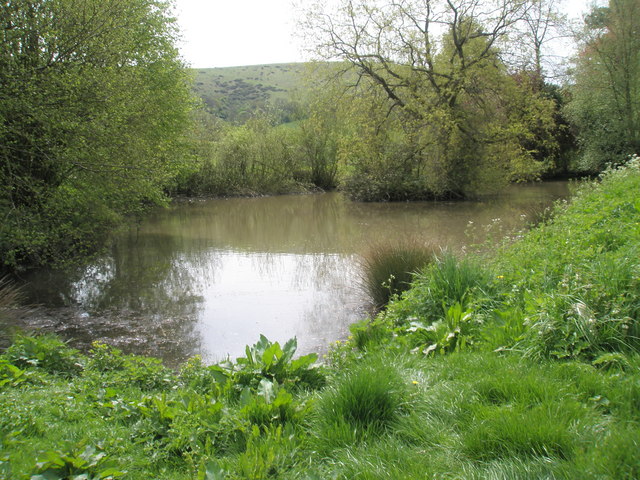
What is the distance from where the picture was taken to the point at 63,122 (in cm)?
857

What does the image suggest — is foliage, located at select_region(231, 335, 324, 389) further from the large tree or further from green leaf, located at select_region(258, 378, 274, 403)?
the large tree

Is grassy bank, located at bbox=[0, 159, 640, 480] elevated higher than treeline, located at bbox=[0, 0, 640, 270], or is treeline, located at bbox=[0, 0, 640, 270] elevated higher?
treeline, located at bbox=[0, 0, 640, 270]

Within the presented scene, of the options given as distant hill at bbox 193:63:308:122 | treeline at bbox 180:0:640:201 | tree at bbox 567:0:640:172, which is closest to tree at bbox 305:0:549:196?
treeline at bbox 180:0:640:201

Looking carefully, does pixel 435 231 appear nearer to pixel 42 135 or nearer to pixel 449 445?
pixel 42 135

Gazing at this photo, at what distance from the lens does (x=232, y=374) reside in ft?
12.2

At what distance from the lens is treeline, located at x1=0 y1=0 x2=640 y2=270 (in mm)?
8984

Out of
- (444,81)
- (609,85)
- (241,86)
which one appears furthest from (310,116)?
(241,86)

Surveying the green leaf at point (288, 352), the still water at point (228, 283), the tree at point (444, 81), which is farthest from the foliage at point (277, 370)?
the tree at point (444, 81)

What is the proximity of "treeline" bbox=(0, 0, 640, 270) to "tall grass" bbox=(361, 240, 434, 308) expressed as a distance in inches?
222

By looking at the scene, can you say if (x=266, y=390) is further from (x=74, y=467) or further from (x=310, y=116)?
(x=310, y=116)

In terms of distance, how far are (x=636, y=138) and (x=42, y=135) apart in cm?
2778

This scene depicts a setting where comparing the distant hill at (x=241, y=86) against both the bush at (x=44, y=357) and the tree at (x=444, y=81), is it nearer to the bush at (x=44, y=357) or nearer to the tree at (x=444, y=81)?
the tree at (x=444, y=81)

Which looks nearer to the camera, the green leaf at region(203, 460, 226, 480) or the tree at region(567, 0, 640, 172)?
the green leaf at region(203, 460, 226, 480)

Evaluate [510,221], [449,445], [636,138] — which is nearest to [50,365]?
[449,445]
